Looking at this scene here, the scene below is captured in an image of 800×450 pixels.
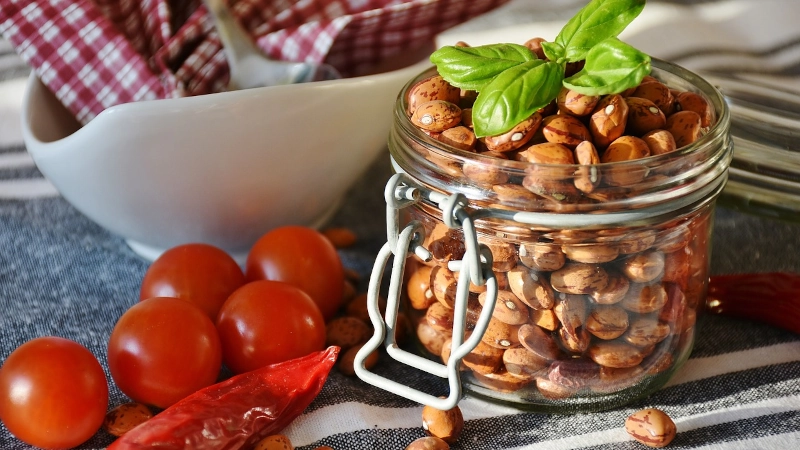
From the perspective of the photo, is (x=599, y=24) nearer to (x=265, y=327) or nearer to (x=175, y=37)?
(x=265, y=327)

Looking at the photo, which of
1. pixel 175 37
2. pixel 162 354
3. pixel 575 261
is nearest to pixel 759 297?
pixel 575 261

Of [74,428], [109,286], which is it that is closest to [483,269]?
[74,428]

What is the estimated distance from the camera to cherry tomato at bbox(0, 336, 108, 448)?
1.97 ft

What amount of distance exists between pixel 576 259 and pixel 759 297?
264mm

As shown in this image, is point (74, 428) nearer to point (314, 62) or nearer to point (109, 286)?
point (109, 286)

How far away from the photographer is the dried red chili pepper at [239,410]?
0.58 m

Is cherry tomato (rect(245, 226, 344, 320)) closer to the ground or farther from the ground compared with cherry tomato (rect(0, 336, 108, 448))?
closer to the ground

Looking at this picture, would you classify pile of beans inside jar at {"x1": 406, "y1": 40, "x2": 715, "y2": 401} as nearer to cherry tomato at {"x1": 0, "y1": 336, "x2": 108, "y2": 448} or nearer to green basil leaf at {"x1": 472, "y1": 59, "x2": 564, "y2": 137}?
green basil leaf at {"x1": 472, "y1": 59, "x2": 564, "y2": 137}

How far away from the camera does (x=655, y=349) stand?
0.65 meters

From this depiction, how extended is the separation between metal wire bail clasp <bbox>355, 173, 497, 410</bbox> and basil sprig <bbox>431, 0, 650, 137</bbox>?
0.22 ft

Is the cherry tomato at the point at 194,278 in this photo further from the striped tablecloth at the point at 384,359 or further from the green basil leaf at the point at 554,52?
the green basil leaf at the point at 554,52

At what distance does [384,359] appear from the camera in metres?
0.74

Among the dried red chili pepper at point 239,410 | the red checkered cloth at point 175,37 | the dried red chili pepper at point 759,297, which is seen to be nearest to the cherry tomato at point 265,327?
the dried red chili pepper at point 239,410

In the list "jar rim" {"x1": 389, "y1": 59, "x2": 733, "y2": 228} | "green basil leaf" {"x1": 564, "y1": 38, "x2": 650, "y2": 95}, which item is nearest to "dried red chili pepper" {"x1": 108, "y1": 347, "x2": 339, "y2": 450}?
"jar rim" {"x1": 389, "y1": 59, "x2": 733, "y2": 228}
